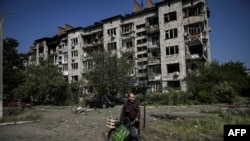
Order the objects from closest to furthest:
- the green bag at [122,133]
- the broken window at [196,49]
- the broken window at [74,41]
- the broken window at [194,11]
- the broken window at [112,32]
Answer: the green bag at [122,133] → the broken window at [194,11] → the broken window at [196,49] → the broken window at [112,32] → the broken window at [74,41]

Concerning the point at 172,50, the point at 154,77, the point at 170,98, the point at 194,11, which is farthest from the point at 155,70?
the point at 194,11

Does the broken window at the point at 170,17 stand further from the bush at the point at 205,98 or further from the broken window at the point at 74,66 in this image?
the broken window at the point at 74,66

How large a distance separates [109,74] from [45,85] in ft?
39.2

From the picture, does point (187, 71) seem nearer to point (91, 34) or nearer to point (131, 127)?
point (91, 34)

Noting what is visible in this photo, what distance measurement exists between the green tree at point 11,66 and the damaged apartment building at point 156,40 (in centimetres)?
1282

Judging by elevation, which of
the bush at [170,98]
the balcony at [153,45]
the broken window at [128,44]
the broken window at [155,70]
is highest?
the broken window at [128,44]

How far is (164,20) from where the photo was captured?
1679 inches

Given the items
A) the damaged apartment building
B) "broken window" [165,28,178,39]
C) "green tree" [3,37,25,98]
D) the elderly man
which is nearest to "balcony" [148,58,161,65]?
the damaged apartment building

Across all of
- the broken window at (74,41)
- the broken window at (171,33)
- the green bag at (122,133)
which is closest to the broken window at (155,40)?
the broken window at (171,33)

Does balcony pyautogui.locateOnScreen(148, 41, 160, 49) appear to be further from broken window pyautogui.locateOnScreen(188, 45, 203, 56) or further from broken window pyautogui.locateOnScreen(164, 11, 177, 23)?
broken window pyautogui.locateOnScreen(188, 45, 203, 56)

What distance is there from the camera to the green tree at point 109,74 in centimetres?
3650

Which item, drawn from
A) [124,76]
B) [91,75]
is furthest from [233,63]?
[91,75]

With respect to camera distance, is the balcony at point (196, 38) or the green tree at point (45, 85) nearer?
the balcony at point (196, 38)

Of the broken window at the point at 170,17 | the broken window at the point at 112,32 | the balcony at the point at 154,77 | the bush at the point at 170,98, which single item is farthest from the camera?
the broken window at the point at 112,32
